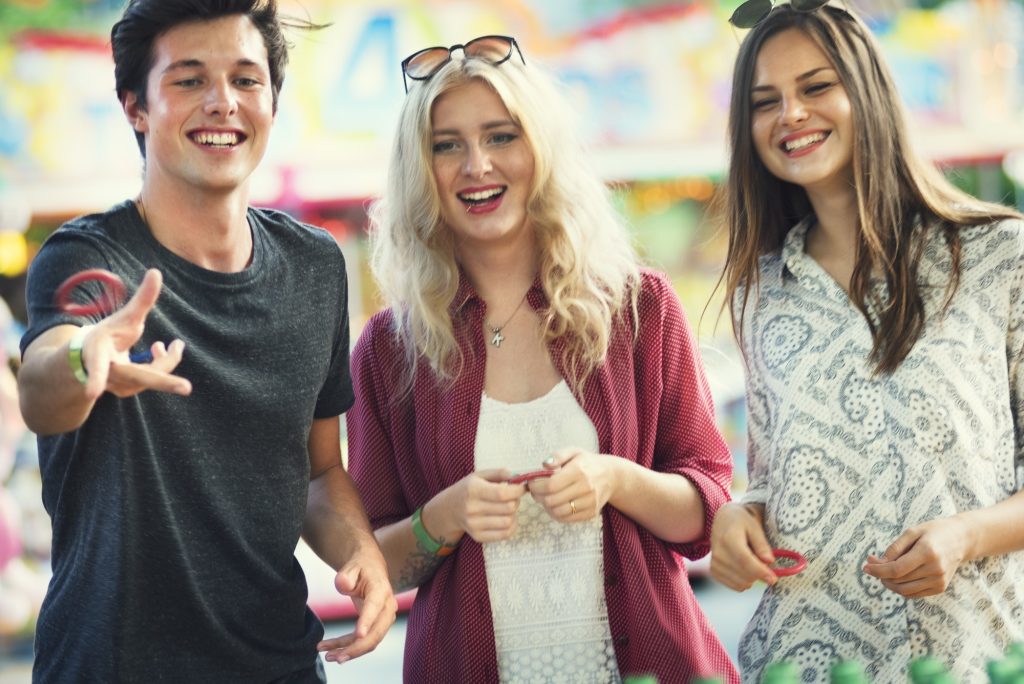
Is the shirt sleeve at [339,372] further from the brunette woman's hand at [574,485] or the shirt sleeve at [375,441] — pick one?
the brunette woman's hand at [574,485]

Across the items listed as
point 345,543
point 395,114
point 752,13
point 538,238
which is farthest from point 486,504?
point 395,114

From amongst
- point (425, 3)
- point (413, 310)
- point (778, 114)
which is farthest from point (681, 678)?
point (425, 3)

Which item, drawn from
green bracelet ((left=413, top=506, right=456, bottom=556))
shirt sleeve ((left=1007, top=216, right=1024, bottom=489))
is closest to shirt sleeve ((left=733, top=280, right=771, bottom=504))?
shirt sleeve ((left=1007, top=216, right=1024, bottom=489))

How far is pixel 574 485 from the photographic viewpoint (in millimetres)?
1935

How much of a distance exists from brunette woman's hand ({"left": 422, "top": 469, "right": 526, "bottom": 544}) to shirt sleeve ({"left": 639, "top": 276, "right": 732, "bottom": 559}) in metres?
0.35

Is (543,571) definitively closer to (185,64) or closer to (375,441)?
(375,441)

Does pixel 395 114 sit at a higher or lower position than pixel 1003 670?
higher

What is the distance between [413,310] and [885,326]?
875mm

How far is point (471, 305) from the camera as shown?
A: 7.42ft

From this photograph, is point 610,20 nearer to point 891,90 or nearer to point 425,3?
point 425,3

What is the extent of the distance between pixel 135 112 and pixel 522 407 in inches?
33.7

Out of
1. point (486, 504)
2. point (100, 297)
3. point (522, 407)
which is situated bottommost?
point (486, 504)

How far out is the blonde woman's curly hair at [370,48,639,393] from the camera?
85.9 inches

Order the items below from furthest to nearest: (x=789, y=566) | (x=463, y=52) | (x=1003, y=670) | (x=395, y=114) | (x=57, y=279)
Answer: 1. (x=395, y=114)
2. (x=463, y=52)
3. (x=789, y=566)
4. (x=57, y=279)
5. (x=1003, y=670)
